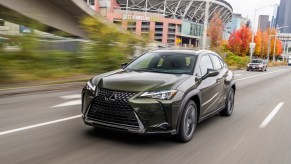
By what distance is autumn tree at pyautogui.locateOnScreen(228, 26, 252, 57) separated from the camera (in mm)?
62188

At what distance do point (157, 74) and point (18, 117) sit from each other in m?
3.05

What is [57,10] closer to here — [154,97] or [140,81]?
[140,81]

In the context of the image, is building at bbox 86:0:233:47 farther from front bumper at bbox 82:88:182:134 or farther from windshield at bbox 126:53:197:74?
front bumper at bbox 82:88:182:134

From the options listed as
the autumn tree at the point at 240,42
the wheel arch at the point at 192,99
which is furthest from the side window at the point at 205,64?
the autumn tree at the point at 240,42

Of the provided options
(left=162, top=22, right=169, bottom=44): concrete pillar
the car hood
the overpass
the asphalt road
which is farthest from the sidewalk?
(left=162, top=22, right=169, bottom=44): concrete pillar

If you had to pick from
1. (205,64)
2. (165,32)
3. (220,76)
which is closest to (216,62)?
(220,76)

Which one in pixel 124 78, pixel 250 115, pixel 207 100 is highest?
pixel 124 78

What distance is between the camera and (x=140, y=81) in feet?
19.3

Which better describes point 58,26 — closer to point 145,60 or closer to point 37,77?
point 37,77

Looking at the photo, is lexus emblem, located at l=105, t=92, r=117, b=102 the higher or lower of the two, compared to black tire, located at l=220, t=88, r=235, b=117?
higher

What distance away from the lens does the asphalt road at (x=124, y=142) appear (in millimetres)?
5195

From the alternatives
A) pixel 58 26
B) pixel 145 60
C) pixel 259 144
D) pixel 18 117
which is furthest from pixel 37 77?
pixel 58 26

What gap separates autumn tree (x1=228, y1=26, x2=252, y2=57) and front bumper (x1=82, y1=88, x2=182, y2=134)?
192 feet

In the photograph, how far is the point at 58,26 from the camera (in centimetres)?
2355
